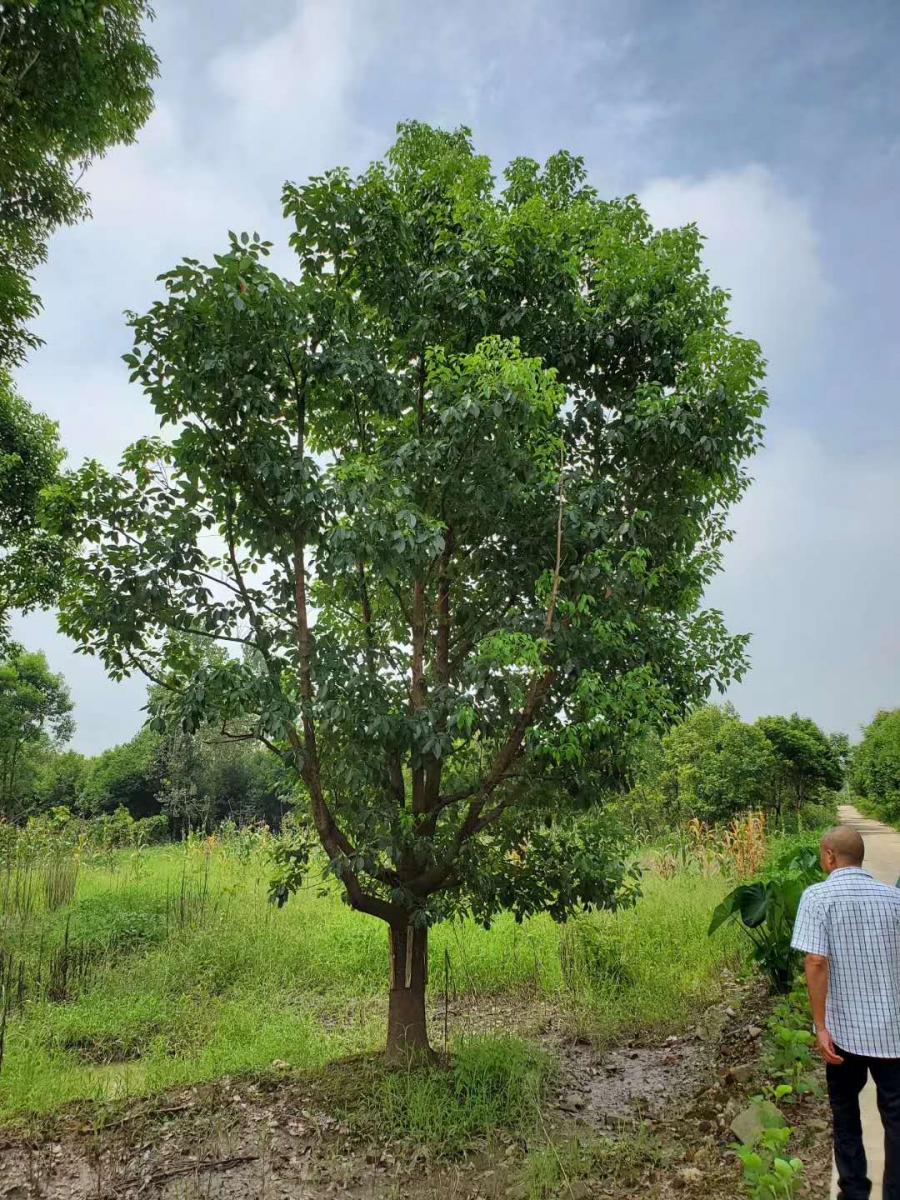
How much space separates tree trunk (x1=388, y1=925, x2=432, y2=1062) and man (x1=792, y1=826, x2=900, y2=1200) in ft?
8.78

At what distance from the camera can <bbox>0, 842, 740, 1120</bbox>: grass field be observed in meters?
5.65

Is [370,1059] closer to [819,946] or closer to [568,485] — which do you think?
[819,946]

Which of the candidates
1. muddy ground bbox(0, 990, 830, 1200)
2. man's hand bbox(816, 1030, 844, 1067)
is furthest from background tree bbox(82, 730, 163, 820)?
man's hand bbox(816, 1030, 844, 1067)

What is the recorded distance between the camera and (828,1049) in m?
2.98

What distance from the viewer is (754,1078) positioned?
15.2 ft

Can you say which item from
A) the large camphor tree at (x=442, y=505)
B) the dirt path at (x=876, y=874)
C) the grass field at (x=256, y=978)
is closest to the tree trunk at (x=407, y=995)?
the large camphor tree at (x=442, y=505)

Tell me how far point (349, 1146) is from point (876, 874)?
34.7 ft

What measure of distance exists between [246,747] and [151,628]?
75.5ft

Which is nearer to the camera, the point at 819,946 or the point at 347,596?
the point at 819,946

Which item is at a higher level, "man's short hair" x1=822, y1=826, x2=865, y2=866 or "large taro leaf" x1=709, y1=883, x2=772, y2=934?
"man's short hair" x1=822, y1=826, x2=865, y2=866

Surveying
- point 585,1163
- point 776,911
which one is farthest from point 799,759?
point 585,1163

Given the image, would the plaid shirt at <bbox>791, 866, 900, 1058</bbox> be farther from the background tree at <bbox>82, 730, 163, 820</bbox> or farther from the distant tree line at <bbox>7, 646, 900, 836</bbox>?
the background tree at <bbox>82, 730, 163, 820</bbox>

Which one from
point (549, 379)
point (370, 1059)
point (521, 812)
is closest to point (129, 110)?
point (549, 379)

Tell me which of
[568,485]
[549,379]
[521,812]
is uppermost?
[549,379]
